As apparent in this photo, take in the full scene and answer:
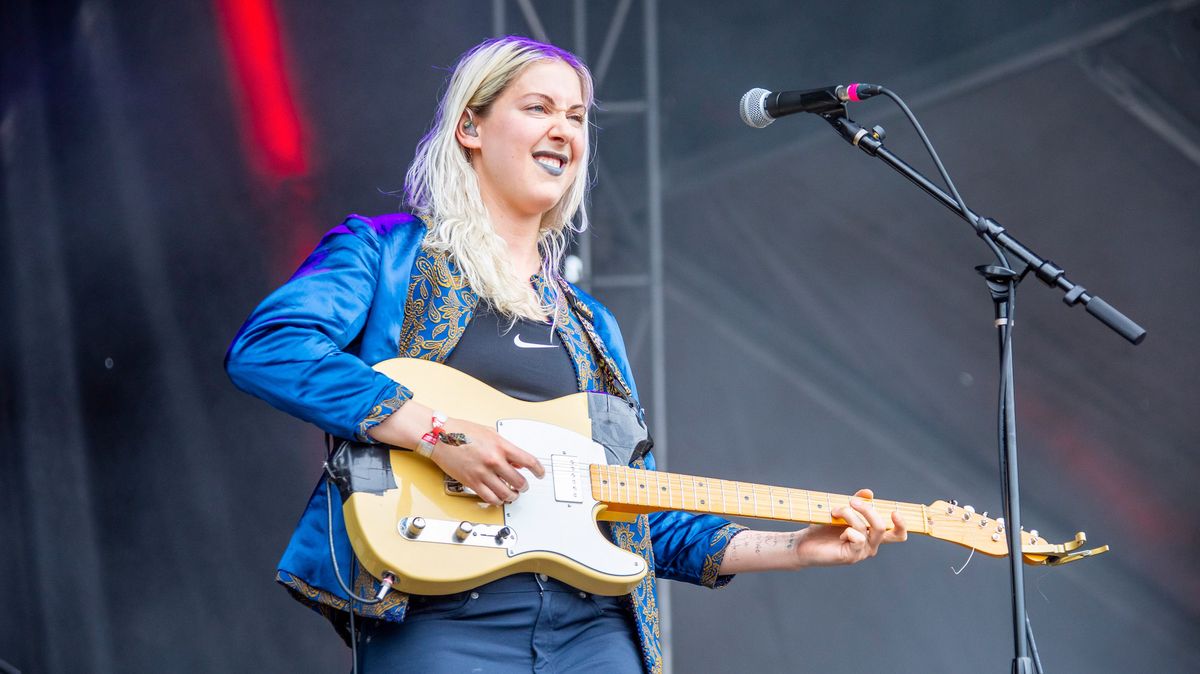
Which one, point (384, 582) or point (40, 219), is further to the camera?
point (40, 219)

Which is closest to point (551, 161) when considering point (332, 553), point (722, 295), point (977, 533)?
point (332, 553)

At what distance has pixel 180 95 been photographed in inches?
158

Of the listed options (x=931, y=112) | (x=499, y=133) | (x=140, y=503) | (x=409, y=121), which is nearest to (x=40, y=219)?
(x=140, y=503)

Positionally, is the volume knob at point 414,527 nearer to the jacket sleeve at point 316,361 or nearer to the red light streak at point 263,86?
the jacket sleeve at point 316,361

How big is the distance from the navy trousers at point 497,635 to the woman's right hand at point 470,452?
7.1 inches

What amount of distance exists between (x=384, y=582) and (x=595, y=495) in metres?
0.44

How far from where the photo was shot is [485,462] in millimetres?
1957

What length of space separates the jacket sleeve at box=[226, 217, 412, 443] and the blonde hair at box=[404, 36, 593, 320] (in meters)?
0.29

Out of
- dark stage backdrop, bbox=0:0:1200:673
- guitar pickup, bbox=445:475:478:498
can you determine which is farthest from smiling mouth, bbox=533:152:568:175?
dark stage backdrop, bbox=0:0:1200:673

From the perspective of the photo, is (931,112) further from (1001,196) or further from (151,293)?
(151,293)

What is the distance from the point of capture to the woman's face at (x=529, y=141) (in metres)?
2.43

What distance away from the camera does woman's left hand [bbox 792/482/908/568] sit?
2.29 m

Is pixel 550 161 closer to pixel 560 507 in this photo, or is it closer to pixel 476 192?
pixel 476 192

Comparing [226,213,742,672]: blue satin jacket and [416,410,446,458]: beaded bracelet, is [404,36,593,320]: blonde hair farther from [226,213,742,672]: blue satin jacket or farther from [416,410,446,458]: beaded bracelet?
[416,410,446,458]: beaded bracelet
